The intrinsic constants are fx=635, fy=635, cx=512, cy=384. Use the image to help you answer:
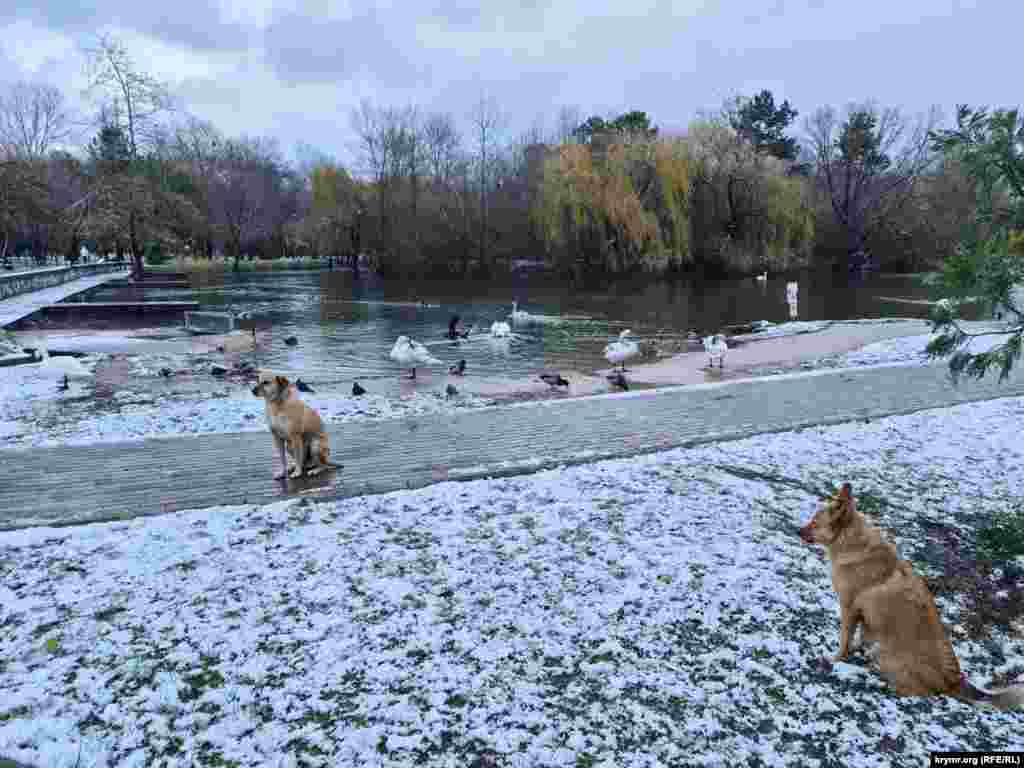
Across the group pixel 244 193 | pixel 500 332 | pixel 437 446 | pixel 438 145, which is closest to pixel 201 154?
pixel 244 193

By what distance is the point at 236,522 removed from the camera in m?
5.19

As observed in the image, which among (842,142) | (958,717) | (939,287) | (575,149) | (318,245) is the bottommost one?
(958,717)

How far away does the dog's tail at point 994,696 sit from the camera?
304cm

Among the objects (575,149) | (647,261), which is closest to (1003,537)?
(647,261)

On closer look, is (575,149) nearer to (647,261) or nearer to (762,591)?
(647,261)

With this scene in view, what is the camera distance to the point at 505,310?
29375 millimetres

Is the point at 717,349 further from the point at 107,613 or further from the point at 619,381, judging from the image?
the point at 107,613

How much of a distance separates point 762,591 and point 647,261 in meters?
38.5

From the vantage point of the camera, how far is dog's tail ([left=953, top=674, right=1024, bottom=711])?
304 cm

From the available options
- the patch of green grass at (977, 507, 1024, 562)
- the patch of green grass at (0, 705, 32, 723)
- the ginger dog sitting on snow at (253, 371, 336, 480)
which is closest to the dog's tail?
the patch of green grass at (977, 507, 1024, 562)

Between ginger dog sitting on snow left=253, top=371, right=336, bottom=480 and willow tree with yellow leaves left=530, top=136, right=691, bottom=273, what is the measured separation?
3626 cm

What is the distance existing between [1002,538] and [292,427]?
6.15 m

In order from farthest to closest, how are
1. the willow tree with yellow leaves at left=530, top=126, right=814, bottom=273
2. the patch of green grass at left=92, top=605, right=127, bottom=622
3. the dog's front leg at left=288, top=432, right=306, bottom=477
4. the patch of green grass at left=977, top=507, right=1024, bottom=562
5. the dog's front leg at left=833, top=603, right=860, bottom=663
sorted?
the willow tree with yellow leaves at left=530, top=126, right=814, bottom=273, the dog's front leg at left=288, top=432, right=306, bottom=477, the patch of green grass at left=977, top=507, right=1024, bottom=562, the patch of green grass at left=92, top=605, right=127, bottom=622, the dog's front leg at left=833, top=603, right=860, bottom=663

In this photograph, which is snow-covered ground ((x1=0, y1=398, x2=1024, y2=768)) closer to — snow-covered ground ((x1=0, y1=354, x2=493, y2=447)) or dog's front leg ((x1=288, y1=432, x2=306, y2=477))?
dog's front leg ((x1=288, y1=432, x2=306, y2=477))
